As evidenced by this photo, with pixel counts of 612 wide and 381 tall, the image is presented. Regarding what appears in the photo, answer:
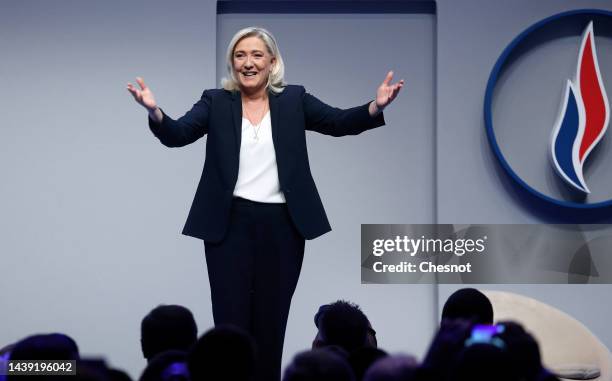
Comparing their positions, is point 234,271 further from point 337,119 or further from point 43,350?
point 43,350

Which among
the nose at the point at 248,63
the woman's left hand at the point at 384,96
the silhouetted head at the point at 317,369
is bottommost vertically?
the silhouetted head at the point at 317,369

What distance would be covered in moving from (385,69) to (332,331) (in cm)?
326

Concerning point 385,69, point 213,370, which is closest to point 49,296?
point 385,69

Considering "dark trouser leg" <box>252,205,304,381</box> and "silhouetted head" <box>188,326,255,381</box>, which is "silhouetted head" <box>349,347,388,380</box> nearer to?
"silhouetted head" <box>188,326,255,381</box>

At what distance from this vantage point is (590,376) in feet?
13.9

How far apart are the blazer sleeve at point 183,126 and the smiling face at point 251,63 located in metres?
0.14

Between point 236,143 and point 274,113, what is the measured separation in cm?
17

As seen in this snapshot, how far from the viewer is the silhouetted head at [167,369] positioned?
1.93 meters

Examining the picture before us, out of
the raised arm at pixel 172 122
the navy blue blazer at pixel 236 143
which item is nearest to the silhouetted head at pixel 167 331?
the navy blue blazer at pixel 236 143

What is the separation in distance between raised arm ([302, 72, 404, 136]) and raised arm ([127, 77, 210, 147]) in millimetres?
358

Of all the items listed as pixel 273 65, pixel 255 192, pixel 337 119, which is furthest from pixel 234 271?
pixel 273 65

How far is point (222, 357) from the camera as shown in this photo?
6.24 ft

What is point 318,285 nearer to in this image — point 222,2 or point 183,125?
point 222,2

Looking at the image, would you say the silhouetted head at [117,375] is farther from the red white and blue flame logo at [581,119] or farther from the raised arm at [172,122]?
the red white and blue flame logo at [581,119]
